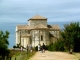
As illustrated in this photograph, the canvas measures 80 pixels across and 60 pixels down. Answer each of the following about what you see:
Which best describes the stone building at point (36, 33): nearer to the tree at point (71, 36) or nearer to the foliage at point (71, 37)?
the foliage at point (71, 37)

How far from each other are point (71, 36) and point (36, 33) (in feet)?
137

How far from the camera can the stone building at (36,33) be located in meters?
84.4

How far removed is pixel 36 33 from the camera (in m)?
84.2

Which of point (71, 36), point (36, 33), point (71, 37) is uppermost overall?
point (36, 33)

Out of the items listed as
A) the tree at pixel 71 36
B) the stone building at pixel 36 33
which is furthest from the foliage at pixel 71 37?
the stone building at pixel 36 33

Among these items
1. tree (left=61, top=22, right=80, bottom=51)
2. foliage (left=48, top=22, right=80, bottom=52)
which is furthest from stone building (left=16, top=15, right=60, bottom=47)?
tree (left=61, top=22, right=80, bottom=51)

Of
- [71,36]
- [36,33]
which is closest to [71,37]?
[71,36]

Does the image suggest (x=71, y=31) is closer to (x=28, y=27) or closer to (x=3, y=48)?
(x=3, y=48)

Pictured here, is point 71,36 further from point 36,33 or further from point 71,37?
point 36,33

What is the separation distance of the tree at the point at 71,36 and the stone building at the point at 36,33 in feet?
131

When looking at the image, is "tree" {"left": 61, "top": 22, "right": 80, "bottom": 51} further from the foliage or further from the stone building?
the stone building

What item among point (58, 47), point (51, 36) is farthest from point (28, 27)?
point (58, 47)

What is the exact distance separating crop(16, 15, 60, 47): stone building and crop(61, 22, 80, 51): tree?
39789mm

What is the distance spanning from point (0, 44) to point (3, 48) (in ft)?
2.60
